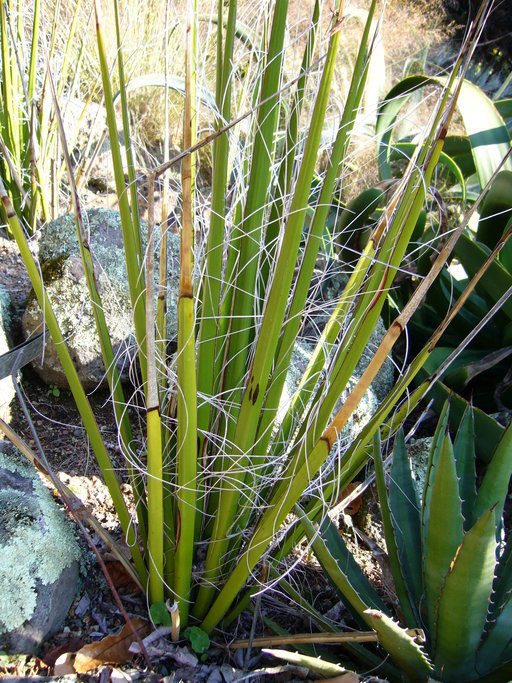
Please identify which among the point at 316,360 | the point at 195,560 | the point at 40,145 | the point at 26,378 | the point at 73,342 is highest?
the point at 40,145

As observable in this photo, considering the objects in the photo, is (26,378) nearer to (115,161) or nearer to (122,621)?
(122,621)

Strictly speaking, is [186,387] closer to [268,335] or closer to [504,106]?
[268,335]

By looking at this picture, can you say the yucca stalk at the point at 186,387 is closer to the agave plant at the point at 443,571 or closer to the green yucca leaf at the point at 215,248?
the green yucca leaf at the point at 215,248

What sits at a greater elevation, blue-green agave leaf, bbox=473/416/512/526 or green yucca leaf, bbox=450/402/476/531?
blue-green agave leaf, bbox=473/416/512/526

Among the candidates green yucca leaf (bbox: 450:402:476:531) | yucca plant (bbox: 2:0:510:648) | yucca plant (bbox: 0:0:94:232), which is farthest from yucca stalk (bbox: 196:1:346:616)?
yucca plant (bbox: 0:0:94:232)

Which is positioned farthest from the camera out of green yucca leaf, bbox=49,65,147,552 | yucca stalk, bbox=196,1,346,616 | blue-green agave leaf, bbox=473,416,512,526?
blue-green agave leaf, bbox=473,416,512,526

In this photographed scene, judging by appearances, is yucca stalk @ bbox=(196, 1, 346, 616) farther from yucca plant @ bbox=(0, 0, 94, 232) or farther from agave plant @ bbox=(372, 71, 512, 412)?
yucca plant @ bbox=(0, 0, 94, 232)

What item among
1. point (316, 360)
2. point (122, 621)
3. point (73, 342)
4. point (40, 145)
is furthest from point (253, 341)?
point (40, 145)
